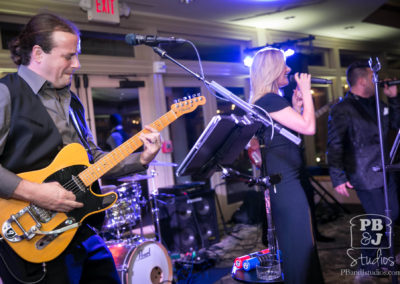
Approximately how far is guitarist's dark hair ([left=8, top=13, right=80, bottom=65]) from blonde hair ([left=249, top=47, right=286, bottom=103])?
1.20 meters

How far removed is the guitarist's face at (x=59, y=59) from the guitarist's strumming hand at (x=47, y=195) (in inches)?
21.1

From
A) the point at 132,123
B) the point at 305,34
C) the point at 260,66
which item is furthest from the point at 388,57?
the point at 260,66

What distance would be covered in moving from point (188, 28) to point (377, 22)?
171 inches

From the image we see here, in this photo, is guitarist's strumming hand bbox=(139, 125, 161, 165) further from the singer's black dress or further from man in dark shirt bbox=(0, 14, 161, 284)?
the singer's black dress

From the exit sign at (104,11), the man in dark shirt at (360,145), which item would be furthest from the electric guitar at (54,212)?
the exit sign at (104,11)

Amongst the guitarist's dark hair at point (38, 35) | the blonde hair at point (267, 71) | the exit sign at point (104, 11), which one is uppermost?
the exit sign at point (104, 11)

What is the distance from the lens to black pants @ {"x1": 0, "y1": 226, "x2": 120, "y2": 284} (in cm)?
156

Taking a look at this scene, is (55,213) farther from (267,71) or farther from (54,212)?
(267,71)

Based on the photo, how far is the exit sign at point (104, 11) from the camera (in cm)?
457

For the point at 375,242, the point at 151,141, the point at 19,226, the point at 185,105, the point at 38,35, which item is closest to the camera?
the point at 19,226

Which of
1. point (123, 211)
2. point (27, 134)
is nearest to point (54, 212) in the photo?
point (27, 134)

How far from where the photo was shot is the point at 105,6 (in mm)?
4660

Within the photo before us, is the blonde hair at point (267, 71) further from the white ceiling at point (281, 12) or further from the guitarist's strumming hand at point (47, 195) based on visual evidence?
the white ceiling at point (281, 12)

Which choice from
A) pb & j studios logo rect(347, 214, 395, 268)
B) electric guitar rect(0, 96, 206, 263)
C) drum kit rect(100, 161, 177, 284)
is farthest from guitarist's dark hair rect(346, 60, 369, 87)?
electric guitar rect(0, 96, 206, 263)
